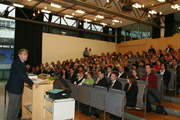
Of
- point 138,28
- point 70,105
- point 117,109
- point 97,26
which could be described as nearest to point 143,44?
point 138,28

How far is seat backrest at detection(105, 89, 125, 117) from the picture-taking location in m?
3.07

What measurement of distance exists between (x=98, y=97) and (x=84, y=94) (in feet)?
1.75

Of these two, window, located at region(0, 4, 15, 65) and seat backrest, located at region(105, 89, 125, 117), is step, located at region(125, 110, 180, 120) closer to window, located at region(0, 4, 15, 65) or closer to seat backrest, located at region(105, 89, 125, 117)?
seat backrest, located at region(105, 89, 125, 117)

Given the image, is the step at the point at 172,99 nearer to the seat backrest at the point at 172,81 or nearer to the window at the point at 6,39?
the seat backrest at the point at 172,81

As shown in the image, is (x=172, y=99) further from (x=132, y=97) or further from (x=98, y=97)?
(x=98, y=97)

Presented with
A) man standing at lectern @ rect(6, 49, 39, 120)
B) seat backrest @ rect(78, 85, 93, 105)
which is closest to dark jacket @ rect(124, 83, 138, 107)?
seat backrest @ rect(78, 85, 93, 105)

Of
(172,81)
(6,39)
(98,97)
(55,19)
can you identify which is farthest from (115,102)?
(55,19)

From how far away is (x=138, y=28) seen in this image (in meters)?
13.1

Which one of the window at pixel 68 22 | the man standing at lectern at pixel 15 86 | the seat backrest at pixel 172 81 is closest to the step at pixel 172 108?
the seat backrest at pixel 172 81

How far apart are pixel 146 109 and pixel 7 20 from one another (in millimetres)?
9529

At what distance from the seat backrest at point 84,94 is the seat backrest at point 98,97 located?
0.15 meters

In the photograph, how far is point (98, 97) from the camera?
3.60 m

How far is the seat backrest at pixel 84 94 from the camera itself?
12.8 ft

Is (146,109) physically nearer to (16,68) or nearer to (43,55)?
(16,68)
